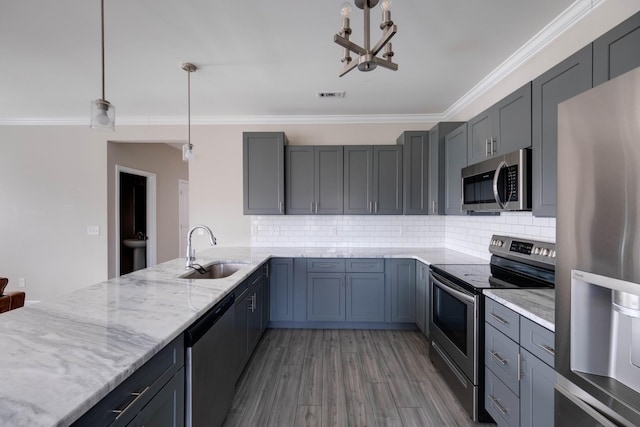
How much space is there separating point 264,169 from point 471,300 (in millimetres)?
2592

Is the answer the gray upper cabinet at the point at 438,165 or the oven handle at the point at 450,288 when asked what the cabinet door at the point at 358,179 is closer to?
the gray upper cabinet at the point at 438,165

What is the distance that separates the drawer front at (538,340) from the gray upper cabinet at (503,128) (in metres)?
1.14

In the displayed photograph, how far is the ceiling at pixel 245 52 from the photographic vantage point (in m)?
1.82

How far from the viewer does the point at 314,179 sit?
343cm

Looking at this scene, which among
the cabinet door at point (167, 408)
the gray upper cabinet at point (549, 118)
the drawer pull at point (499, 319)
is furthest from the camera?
the drawer pull at point (499, 319)

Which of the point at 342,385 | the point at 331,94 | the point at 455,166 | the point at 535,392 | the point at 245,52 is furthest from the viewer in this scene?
the point at 331,94

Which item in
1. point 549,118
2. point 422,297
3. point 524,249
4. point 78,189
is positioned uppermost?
point 549,118

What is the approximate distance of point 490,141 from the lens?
218 centimetres

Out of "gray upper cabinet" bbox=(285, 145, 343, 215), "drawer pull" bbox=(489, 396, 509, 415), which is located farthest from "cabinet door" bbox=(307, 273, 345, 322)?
"drawer pull" bbox=(489, 396, 509, 415)

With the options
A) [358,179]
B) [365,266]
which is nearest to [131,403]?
[365,266]

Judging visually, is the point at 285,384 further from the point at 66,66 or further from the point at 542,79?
the point at 66,66

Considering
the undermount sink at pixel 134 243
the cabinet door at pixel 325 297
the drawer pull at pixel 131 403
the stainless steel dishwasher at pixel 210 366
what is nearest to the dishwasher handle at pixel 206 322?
the stainless steel dishwasher at pixel 210 366

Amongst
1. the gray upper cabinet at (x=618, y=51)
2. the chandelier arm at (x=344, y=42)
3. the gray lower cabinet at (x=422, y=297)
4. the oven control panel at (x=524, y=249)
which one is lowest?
the gray lower cabinet at (x=422, y=297)

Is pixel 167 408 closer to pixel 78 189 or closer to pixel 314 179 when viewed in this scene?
pixel 314 179
